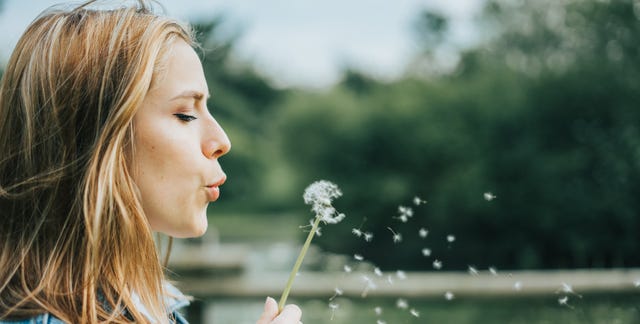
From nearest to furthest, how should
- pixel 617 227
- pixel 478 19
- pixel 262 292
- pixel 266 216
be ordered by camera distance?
1. pixel 262 292
2. pixel 617 227
3. pixel 478 19
4. pixel 266 216

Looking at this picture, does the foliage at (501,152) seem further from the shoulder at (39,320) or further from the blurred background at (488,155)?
the shoulder at (39,320)

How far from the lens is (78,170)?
1.13 meters

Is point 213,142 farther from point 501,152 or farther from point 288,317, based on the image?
point 501,152

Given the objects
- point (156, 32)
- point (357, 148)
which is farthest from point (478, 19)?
point (156, 32)

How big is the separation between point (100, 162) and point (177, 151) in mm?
131

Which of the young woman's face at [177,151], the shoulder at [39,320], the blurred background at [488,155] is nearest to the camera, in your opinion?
the shoulder at [39,320]

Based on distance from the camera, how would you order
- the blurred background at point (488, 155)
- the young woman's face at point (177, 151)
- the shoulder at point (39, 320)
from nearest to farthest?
the shoulder at point (39, 320) < the young woman's face at point (177, 151) < the blurred background at point (488, 155)

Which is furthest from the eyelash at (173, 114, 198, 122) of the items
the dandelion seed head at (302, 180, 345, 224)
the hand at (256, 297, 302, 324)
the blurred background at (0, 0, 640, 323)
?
the blurred background at (0, 0, 640, 323)

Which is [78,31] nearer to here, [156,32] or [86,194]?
[156,32]

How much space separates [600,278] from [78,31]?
3.74 metres

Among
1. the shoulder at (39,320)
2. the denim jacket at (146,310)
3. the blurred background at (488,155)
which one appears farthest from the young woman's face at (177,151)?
the blurred background at (488,155)

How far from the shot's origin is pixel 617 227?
8.62m

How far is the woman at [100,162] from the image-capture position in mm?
1100

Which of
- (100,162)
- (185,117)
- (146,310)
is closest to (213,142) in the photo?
(185,117)
